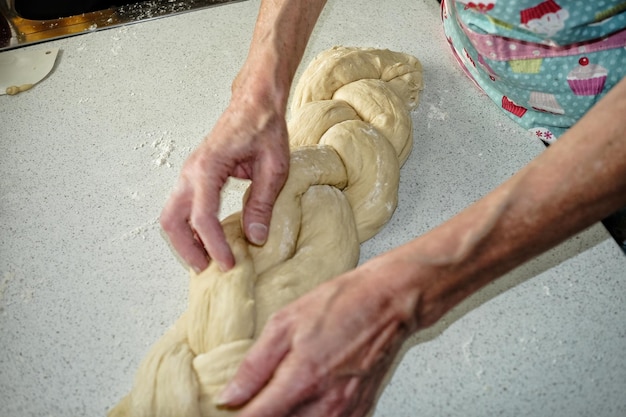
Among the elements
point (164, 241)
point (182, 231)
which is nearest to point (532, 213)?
point (182, 231)

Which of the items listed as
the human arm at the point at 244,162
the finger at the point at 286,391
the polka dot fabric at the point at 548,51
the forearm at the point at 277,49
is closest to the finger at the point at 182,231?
the human arm at the point at 244,162

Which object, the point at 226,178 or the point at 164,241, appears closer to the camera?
the point at 226,178

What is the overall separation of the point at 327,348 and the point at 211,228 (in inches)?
14.6

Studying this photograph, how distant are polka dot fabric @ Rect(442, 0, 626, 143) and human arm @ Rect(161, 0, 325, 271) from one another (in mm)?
467

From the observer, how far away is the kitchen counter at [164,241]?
1.16 meters

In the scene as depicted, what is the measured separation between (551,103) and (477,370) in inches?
27.0

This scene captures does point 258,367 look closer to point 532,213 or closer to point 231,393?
point 231,393

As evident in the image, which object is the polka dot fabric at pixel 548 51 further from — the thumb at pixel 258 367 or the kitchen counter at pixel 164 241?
the thumb at pixel 258 367

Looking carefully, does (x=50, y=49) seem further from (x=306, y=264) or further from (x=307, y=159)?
(x=306, y=264)

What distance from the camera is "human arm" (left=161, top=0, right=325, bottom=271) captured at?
1118 mm

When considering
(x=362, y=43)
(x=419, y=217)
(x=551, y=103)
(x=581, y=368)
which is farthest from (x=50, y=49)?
(x=581, y=368)

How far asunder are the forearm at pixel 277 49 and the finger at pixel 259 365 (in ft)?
1.82

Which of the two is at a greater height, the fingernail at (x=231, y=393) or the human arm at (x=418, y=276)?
the human arm at (x=418, y=276)

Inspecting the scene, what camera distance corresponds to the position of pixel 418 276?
0.86 metres
